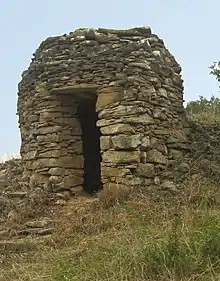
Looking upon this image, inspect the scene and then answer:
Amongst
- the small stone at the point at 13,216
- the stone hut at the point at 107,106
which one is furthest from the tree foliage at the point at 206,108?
the small stone at the point at 13,216

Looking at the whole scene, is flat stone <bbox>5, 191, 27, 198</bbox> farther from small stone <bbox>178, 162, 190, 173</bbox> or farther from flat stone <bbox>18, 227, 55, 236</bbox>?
small stone <bbox>178, 162, 190, 173</bbox>

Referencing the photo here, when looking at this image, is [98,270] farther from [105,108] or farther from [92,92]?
[92,92]

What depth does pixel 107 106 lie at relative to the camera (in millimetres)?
7332

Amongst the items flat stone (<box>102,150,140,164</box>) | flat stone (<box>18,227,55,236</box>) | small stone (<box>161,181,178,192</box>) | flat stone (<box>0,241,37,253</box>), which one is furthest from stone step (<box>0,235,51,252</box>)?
small stone (<box>161,181,178,192</box>)

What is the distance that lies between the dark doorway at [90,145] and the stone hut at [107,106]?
87 cm

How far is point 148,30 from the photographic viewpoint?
312 inches

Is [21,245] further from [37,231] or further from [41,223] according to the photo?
[41,223]

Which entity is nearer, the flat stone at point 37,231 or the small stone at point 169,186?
the flat stone at point 37,231

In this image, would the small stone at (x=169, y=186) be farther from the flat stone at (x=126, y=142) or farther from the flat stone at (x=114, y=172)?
the flat stone at (x=126, y=142)

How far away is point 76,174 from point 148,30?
2532 mm

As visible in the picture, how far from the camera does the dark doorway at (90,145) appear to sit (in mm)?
9102

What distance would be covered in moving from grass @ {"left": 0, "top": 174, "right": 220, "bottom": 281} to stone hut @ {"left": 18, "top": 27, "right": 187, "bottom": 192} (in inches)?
29.1

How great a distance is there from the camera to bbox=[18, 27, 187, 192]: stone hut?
7156mm

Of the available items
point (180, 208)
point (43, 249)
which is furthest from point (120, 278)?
point (180, 208)
